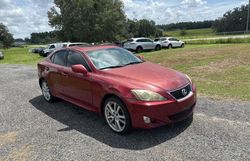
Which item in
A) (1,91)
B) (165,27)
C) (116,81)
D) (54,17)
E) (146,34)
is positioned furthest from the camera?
(165,27)

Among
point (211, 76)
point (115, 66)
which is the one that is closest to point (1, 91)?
point (115, 66)

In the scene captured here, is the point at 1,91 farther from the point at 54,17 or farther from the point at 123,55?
the point at 54,17

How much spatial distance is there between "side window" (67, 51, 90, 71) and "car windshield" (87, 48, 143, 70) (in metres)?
0.17

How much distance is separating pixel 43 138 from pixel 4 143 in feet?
2.18

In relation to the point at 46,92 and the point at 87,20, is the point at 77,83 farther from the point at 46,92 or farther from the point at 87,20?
the point at 87,20

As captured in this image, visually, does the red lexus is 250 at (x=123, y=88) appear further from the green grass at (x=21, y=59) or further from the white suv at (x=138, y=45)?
the white suv at (x=138, y=45)

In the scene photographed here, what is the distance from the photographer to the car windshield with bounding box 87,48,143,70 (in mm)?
5396

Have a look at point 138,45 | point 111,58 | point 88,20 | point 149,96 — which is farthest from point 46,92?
point 88,20

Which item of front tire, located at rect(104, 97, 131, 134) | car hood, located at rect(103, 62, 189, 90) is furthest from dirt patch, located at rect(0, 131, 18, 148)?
car hood, located at rect(103, 62, 189, 90)

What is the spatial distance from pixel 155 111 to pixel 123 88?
0.65 m

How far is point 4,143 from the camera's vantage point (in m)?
4.71

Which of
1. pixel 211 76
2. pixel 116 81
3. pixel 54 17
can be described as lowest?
pixel 211 76

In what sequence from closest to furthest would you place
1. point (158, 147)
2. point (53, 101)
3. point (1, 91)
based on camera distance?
point (158, 147)
point (53, 101)
point (1, 91)

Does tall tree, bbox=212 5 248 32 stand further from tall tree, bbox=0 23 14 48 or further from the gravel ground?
the gravel ground
